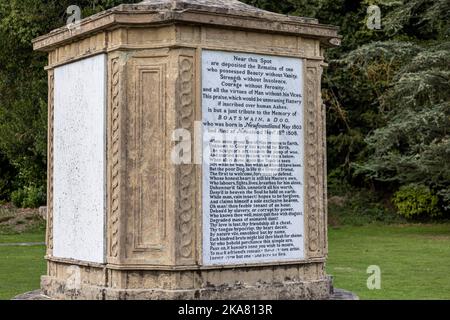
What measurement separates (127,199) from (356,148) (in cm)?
2446

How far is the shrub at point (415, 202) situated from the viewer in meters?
31.7

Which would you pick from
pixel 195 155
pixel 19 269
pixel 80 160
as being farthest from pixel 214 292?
pixel 19 269

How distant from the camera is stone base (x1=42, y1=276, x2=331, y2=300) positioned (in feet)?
31.0

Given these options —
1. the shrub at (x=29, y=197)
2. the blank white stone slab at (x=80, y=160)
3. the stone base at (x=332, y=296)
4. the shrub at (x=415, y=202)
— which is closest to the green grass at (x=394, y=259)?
the stone base at (x=332, y=296)

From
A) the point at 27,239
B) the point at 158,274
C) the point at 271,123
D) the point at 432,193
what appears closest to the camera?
the point at 158,274

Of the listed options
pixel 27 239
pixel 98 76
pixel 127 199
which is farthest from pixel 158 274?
pixel 27 239

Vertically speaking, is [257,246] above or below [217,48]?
below

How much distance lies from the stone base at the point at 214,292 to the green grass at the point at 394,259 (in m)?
1.58

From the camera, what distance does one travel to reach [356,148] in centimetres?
3325

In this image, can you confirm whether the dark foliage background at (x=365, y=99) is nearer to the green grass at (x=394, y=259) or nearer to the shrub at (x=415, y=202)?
the shrub at (x=415, y=202)

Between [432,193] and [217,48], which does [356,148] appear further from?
[217,48]

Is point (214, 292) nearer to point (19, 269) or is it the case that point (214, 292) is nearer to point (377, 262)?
point (19, 269)

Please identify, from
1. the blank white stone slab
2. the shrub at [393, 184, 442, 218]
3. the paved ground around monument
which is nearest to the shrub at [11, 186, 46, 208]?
the paved ground around monument

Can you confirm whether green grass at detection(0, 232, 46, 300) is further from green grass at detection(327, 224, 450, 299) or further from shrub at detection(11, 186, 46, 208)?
shrub at detection(11, 186, 46, 208)
